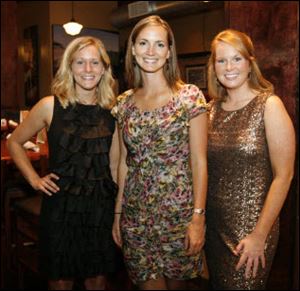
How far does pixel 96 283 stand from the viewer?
181cm

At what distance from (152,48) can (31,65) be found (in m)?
0.74

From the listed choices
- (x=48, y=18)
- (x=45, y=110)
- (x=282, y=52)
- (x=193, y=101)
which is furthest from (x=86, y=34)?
(x=282, y=52)

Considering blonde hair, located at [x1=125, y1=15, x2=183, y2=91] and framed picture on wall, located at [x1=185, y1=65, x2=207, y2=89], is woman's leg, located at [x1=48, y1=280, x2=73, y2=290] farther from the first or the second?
framed picture on wall, located at [x1=185, y1=65, x2=207, y2=89]

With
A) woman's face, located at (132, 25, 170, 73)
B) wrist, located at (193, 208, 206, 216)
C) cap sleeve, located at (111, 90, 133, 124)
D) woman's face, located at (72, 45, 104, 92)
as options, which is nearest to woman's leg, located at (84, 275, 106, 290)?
wrist, located at (193, 208, 206, 216)

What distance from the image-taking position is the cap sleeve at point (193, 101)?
1475 mm

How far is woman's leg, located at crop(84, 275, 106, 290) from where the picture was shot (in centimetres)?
181

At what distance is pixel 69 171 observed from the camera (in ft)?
5.41

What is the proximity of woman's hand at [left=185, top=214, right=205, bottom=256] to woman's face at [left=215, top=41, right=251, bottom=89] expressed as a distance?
1.68 ft

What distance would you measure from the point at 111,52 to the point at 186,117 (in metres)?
0.58

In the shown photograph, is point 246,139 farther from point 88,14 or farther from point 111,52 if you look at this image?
point 88,14

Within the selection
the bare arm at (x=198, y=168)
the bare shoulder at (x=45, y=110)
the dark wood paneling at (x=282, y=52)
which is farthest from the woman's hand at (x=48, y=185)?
the dark wood paneling at (x=282, y=52)

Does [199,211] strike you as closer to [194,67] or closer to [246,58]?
[246,58]

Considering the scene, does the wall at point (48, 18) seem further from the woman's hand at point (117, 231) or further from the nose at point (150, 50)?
the woman's hand at point (117, 231)

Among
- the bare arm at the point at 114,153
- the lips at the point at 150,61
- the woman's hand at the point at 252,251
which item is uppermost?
the lips at the point at 150,61
